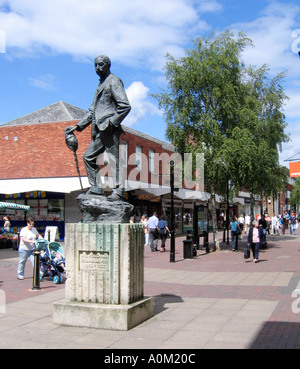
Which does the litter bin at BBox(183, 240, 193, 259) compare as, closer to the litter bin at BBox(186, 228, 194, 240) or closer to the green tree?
the litter bin at BBox(186, 228, 194, 240)

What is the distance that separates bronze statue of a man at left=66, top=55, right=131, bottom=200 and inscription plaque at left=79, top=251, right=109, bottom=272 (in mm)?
924

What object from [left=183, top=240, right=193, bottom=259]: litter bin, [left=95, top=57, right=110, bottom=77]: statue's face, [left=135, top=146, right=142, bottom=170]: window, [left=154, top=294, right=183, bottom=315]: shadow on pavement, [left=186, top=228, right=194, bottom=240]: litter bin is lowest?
[left=154, top=294, right=183, bottom=315]: shadow on pavement

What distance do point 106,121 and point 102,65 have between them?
1.02m

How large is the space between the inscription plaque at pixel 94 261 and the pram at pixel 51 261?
4.53m

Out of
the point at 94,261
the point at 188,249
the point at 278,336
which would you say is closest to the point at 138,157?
the point at 188,249

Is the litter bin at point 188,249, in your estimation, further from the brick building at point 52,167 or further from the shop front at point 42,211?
the shop front at point 42,211

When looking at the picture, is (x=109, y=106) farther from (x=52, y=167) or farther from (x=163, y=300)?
(x=52, y=167)

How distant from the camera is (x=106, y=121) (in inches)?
267

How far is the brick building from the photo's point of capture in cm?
2459

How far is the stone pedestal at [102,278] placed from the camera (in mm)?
6164

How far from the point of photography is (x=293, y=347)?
17.2 feet

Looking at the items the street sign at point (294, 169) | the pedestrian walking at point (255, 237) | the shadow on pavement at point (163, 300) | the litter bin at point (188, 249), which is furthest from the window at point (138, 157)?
the shadow on pavement at point (163, 300)

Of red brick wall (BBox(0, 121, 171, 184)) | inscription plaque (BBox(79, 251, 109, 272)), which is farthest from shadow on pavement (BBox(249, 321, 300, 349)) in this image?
red brick wall (BBox(0, 121, 171, 184))

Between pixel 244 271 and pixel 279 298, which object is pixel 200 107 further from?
pixel 279 298
